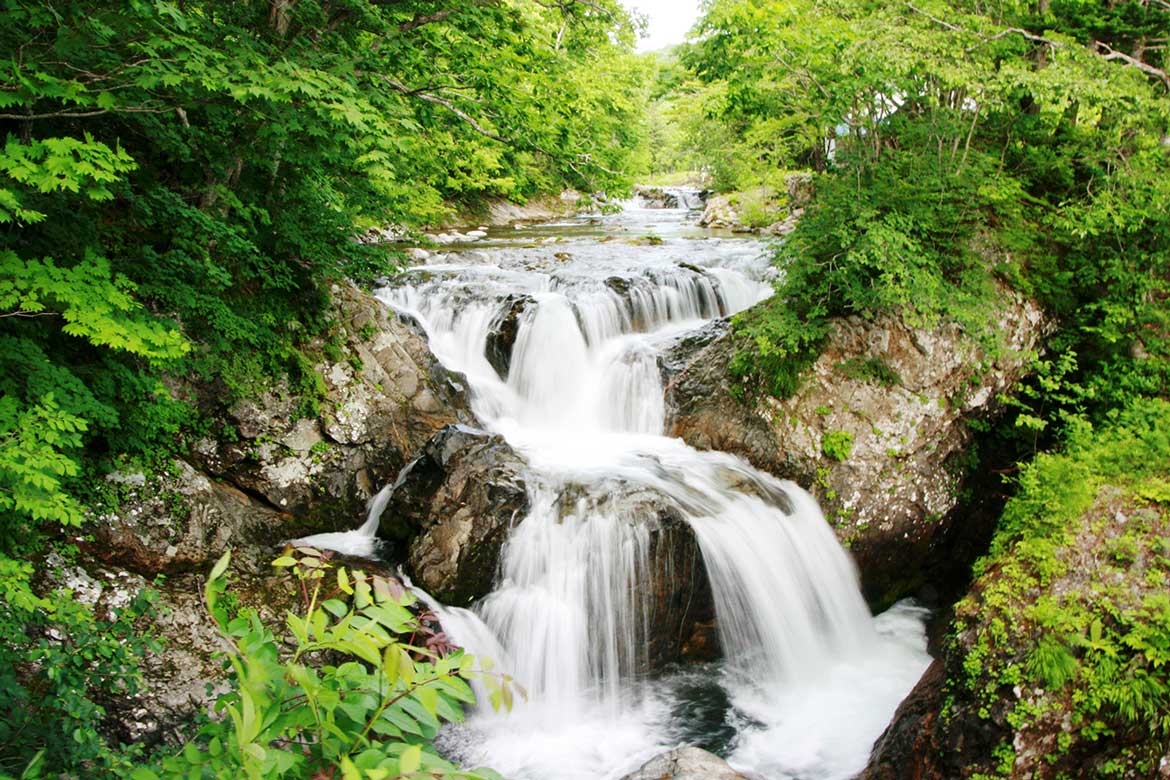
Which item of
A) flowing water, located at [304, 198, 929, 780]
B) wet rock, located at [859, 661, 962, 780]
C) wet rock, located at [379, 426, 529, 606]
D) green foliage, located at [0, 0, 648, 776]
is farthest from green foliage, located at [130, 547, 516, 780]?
wet rock, located at [859, 661, 962, 780]

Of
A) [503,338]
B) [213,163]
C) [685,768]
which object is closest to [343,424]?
[213,163]

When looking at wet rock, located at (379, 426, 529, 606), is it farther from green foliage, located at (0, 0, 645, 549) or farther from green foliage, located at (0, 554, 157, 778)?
green foliage, located at (0, 554, 157, 778)

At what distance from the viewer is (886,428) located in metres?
7.55

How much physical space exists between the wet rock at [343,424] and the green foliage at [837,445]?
4.39 m

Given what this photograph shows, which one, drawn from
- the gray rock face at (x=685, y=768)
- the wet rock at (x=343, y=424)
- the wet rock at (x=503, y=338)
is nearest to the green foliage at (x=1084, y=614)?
the gray rock face at (x=685, y=768)

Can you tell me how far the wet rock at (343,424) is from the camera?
6203 millimetres

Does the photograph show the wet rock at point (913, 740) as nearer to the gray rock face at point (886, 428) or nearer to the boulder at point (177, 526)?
the gray rock face at point (886, 428)

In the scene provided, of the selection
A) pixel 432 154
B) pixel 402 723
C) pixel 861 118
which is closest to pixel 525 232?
pixel 432 154

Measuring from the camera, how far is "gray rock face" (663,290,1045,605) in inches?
288

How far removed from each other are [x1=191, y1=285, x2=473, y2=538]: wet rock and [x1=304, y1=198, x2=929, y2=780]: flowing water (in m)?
0.50

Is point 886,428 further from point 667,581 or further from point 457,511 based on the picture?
point 457,511

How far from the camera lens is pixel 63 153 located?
11.9 ft

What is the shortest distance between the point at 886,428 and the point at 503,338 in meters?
5.26

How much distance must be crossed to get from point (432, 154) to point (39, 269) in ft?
15.6
